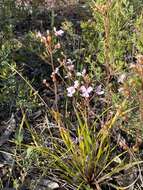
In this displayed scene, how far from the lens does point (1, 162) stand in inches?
102

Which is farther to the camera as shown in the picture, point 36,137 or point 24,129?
point 24,129

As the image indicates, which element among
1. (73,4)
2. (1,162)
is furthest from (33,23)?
(1,162)

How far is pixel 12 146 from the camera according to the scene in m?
2.68

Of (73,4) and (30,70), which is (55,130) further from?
(73,4)

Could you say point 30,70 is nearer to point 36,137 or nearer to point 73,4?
point 36,137

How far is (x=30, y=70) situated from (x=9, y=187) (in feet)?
3.32

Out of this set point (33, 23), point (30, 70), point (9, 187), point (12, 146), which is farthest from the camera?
point (33, 23)

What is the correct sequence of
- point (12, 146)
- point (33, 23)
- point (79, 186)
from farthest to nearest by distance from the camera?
point (33, 23), point (12, 146), point (79, 186)

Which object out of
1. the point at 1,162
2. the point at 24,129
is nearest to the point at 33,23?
the point at 24,129

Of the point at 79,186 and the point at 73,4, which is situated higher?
the point at 73,4

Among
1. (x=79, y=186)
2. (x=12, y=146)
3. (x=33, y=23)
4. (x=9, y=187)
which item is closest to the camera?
(x=79, y=186)

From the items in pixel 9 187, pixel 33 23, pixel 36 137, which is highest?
pixel 33 23

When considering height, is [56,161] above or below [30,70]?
below

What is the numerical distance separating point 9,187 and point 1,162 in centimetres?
19
